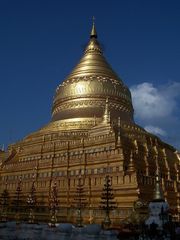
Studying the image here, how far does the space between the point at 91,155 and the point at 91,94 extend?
49.0ft

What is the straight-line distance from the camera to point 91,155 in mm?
38312

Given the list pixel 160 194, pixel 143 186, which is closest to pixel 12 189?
pixel 143 186

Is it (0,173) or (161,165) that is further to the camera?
(0,173)

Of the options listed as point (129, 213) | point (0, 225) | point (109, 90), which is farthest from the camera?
point (109, 90)

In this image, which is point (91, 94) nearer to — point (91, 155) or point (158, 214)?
point (91, 155)

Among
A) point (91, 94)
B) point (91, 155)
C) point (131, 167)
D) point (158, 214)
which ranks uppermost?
point (91, 94)

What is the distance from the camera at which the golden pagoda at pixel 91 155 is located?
33.5 metres

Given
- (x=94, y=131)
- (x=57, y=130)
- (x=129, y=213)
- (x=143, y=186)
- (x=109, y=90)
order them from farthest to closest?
1. (x=109, y=90)
2. (x=57, y=130)
3. (x=94, y=131)
4. (x=143, y=186)
5. (x=129, y=213)

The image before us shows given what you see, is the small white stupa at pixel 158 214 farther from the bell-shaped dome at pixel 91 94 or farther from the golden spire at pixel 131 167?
the bell-shaped dome at pixel 91 94

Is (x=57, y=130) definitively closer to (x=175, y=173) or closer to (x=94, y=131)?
(x=94, y=131)

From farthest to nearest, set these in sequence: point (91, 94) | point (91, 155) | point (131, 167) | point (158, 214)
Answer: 1. point (91, 94)
2. point (91, 155)
3. point (131, 167)
4. point (158, 214)

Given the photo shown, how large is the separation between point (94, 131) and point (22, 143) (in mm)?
12660

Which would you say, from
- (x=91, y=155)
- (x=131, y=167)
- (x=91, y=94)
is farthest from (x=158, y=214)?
(x=91, y=94)

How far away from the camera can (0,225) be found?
2433 cm
